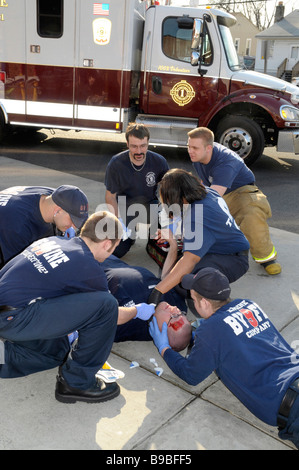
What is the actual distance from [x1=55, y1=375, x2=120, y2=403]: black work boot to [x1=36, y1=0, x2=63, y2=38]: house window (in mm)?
7984

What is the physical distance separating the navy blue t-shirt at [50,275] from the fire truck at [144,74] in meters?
7.01

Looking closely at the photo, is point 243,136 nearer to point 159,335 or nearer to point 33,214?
point 33,214

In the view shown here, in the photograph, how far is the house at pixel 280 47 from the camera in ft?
144

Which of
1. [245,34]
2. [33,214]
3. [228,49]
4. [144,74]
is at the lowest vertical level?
[33,214]

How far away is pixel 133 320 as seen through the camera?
11.9 feet

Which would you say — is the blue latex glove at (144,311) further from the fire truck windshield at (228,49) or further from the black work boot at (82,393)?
the fire truck windshield at (228,49)

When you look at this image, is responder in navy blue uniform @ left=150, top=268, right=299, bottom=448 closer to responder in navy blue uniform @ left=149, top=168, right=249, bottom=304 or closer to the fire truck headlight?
responder in navy blue uniform @ left=149, top=168, right=249, bottom=304

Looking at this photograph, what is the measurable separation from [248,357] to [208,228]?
1.38m

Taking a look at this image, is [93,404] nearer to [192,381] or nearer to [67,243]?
[192,381]

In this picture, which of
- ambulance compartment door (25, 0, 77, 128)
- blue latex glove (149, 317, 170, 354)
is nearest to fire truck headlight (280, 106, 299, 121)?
ambulance compartment door (25, 0, 77, 128)

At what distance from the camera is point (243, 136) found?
363 inches

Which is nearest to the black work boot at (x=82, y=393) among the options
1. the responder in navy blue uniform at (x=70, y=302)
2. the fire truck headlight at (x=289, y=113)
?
the responder in navy blue uniform at (x=70, y=302)

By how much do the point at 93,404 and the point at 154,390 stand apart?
1.32 ft

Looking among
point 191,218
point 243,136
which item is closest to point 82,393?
point 191,218
